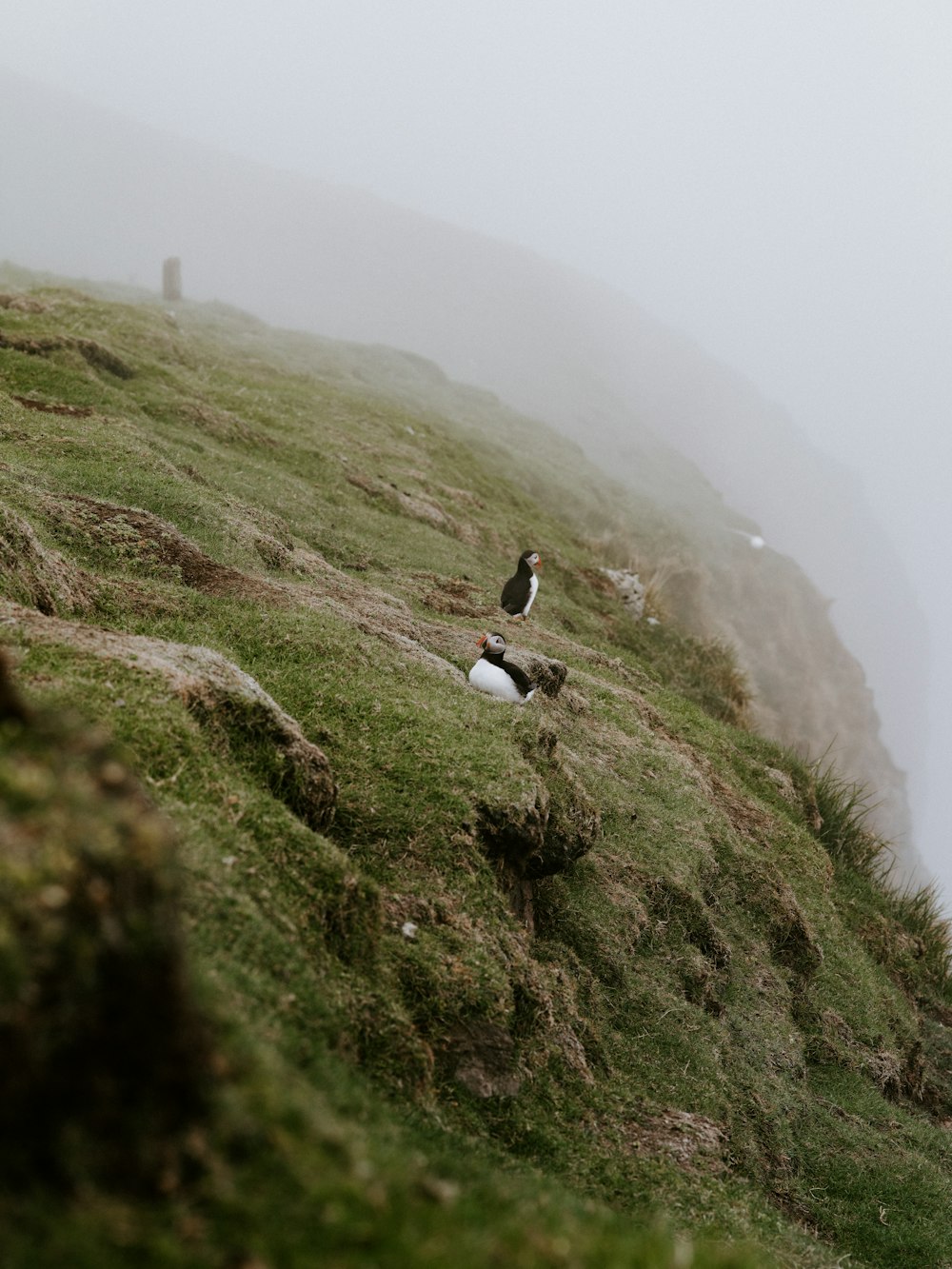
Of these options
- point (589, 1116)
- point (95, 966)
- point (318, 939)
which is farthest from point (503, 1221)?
point (589, 1116)

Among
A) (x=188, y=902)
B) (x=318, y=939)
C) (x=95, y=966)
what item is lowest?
(x=318, y=939)

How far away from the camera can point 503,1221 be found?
3.47 meters

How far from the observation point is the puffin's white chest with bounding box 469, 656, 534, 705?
14344 millimetres

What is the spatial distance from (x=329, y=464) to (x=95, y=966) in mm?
27105

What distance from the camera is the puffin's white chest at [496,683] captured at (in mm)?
14344

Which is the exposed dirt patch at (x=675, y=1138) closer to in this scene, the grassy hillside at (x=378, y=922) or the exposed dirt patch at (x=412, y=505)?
the grassy hillside at (x=378, y=922)

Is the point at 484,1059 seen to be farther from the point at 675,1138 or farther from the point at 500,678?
the point at 500,678

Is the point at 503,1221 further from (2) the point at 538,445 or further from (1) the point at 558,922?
(2) the point at 538,445

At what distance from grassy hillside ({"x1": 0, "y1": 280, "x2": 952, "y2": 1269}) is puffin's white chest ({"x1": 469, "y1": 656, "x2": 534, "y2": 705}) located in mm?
349

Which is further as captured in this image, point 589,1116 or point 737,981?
point 737,981

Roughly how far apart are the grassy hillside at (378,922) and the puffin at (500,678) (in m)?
0.40

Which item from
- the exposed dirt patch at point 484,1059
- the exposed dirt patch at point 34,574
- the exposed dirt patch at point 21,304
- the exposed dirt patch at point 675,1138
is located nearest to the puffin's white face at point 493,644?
the exposed dirt patch at point 34,574

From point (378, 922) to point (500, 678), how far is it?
651cm

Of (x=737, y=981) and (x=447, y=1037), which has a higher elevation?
(x=447, y=1037)
